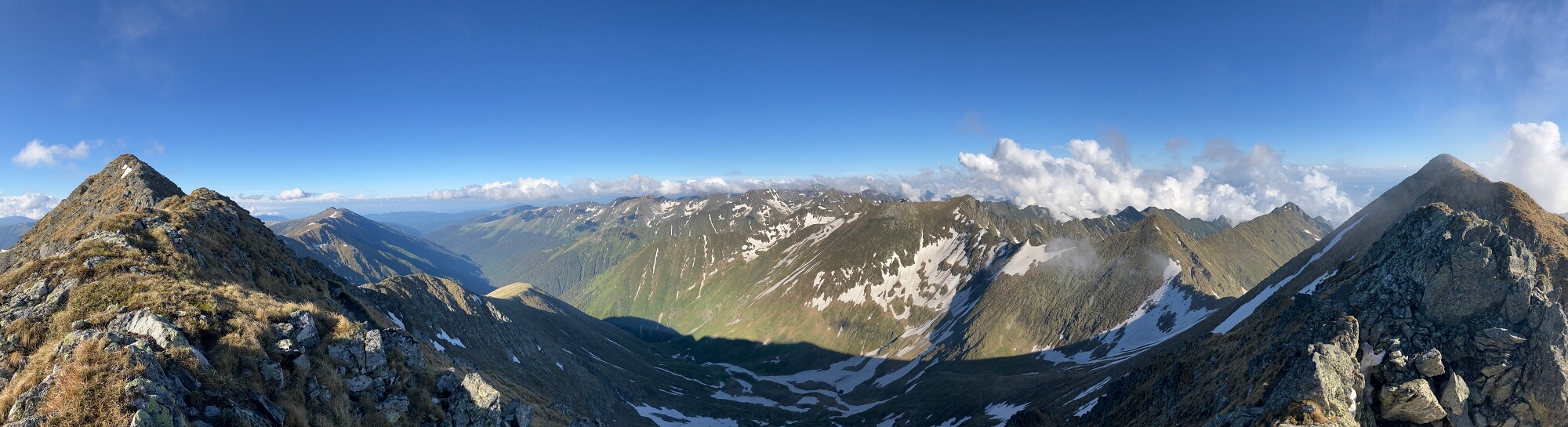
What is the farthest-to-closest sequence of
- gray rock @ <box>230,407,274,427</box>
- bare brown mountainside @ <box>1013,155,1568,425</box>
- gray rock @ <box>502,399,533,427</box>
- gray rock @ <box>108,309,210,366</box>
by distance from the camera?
bare brown mountainside @ <box>1013,155,1568,425</box> → gray rock @ <box>502,399,533,427</box> → gray rock @ <box>108,309,210,366</box> → gray rock @ <box>230,407,274,427</box>

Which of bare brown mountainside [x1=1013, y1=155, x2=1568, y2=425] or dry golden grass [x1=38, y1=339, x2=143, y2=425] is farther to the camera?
bare brown mountainside [x1=1013, y1=155, x2=1568, y2=425]

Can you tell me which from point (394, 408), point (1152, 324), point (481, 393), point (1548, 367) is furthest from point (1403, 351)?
point (1152, 324)

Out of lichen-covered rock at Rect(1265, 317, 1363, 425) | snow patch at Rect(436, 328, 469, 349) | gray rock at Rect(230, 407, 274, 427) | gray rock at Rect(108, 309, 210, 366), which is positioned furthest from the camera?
snow patch at Rect(436, 328, 469, 349)

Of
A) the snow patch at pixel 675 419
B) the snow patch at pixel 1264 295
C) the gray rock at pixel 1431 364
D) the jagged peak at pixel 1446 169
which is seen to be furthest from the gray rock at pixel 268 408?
the jagged peak at pixel 1446 169

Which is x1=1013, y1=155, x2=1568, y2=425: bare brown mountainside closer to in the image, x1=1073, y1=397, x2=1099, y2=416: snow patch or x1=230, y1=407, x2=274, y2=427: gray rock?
x1=1073, y1=397, x2=1099, y2=416: snow patch

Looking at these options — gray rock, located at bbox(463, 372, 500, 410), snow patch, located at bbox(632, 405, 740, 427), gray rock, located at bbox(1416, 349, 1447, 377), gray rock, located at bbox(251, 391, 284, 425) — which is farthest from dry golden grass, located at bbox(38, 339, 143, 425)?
snow patch, located at bbox(632, 405, 740, 427)

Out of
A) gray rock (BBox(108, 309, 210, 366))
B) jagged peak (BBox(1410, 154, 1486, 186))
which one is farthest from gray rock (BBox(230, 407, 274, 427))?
jagged peak (BBox(1410, 154, 1486, 186))

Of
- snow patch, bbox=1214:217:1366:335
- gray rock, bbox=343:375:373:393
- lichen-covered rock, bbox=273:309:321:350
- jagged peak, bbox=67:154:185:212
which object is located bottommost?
snow patch, bbox=1214:217:1366:335

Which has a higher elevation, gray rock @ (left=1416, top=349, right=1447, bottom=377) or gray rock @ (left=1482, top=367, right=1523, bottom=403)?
gray rock @ (left=1416, top=349, right=1447, bottom=377)
